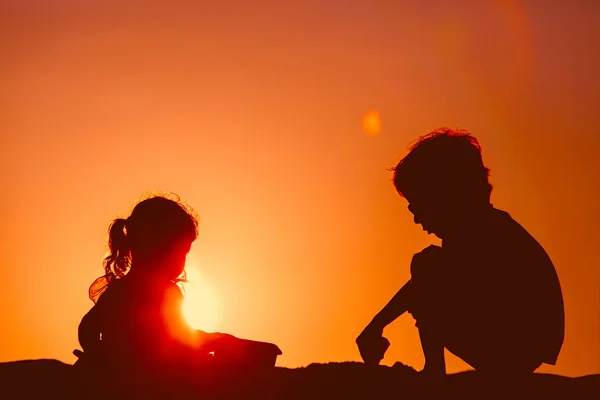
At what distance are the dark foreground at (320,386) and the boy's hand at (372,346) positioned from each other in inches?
6.5

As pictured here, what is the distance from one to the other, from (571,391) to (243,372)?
2.08 meters

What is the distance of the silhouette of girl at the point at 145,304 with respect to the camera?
4.93 m

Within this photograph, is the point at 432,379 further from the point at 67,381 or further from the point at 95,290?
the point at 95,290

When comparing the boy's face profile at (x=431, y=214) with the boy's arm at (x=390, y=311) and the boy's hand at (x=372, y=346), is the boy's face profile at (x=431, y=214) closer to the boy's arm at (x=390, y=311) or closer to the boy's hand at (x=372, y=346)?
the boy's arm at (x=390, y=311)

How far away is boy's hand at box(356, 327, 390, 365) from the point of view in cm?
486

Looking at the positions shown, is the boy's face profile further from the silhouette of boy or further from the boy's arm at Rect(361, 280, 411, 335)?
the boy's arm at Rect(361, 280, 411, 335)

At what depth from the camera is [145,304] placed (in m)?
5.27

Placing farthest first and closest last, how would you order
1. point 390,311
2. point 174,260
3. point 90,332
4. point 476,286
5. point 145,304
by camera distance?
1. point 174,260
2. point 145,304
3. point 90,332
4. point 390,311
5. point 476,286

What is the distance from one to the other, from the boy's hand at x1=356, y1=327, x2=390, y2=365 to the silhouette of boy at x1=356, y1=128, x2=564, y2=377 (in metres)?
0.01

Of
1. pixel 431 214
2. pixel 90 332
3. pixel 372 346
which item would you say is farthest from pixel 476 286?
pixel 90 332

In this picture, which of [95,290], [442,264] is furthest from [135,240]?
[442,264]

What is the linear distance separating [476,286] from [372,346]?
796 mm

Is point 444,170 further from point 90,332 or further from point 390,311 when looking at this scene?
point 90,332


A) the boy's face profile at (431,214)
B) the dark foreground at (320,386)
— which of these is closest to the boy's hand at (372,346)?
the dark foreground at (320,386)
